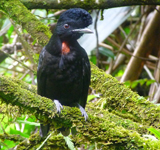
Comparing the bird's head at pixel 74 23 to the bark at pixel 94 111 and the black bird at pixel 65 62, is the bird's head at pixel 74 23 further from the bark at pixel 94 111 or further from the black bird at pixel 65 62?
the bark at pixel 94 111

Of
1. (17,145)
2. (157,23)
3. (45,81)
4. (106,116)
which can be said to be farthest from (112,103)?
(157,23)

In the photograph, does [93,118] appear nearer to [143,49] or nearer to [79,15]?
[79,15]

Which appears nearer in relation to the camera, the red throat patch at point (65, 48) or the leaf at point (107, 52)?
the red throat patch at point (65, 48)

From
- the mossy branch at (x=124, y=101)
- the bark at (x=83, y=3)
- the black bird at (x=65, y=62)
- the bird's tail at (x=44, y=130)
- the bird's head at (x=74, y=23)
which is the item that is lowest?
the bird's tail at (x=44, y=130)

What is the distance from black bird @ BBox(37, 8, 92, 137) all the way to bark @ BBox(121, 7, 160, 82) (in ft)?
7.02

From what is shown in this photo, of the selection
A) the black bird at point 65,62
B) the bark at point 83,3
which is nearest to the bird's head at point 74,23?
the black bird at point 65,62

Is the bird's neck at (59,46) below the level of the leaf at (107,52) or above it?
above

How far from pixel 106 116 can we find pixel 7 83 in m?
1.52

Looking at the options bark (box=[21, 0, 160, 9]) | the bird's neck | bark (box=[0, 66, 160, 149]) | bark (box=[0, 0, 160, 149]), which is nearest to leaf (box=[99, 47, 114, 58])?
bark (box=[0, 0, 160, 149])

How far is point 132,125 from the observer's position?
2.78m

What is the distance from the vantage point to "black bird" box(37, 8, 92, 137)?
2662 mm

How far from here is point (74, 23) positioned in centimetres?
265

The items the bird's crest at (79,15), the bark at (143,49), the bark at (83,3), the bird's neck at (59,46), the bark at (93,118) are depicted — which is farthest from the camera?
the bark at (143,49)

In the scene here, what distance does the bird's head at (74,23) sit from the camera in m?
2.61
